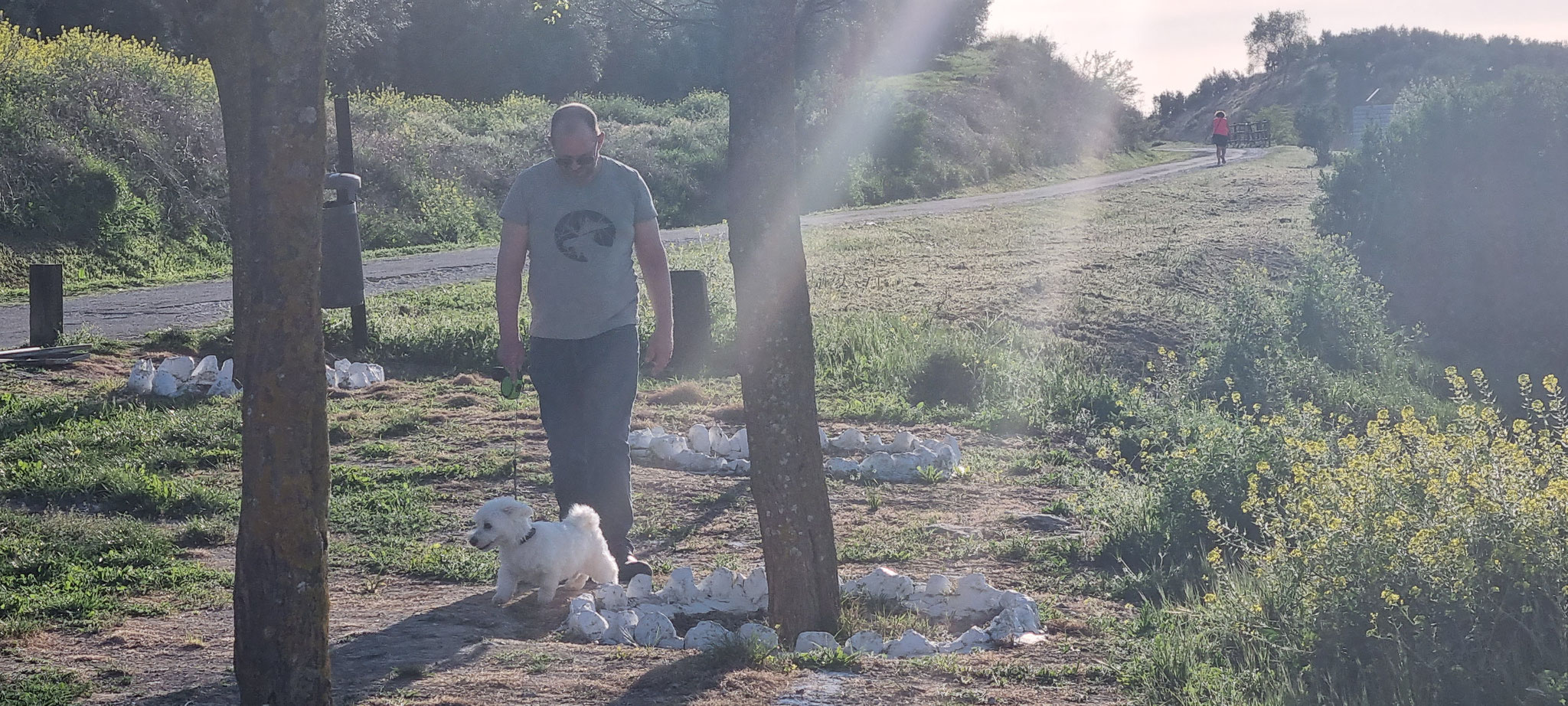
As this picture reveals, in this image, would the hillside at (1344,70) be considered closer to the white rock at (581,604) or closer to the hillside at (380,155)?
the hillside at (380,155)

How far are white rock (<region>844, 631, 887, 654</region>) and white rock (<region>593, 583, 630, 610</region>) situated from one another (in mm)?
915

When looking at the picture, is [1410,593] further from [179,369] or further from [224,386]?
[179,369]

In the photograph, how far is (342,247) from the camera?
10.4 m

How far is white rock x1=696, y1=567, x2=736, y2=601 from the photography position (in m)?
5.21

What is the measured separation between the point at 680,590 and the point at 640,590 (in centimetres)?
16

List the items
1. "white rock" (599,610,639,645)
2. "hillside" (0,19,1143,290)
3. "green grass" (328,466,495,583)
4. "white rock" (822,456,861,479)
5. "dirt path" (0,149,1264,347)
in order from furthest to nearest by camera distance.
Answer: "hillside" (0,19,1143,290) → "dirt path" (0,149,1264,347) → "white rock" (822,456,861,479) → "green grass" (328,466,495,583) → "white rock" (599,610,639,645)

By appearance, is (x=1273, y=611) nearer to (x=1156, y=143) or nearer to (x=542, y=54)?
(x=542, y=54)

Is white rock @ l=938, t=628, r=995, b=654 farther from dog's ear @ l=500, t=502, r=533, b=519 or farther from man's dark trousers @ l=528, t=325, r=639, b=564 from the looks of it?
dog's ear @ l=500, t=502, r=533, b=519

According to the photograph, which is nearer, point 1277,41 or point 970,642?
point 970,642

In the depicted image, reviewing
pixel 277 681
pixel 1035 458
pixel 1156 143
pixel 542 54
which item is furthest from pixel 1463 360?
pixel 1156 143

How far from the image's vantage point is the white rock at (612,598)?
5.04 meters

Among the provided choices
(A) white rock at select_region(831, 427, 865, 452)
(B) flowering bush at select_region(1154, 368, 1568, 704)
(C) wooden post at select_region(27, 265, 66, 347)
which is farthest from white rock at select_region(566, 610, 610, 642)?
(C) wooden post at select_region(27, 265, 66, 347)

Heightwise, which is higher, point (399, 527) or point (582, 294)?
point (582, 294)

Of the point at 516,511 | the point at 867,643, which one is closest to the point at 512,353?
the point at 516,511
